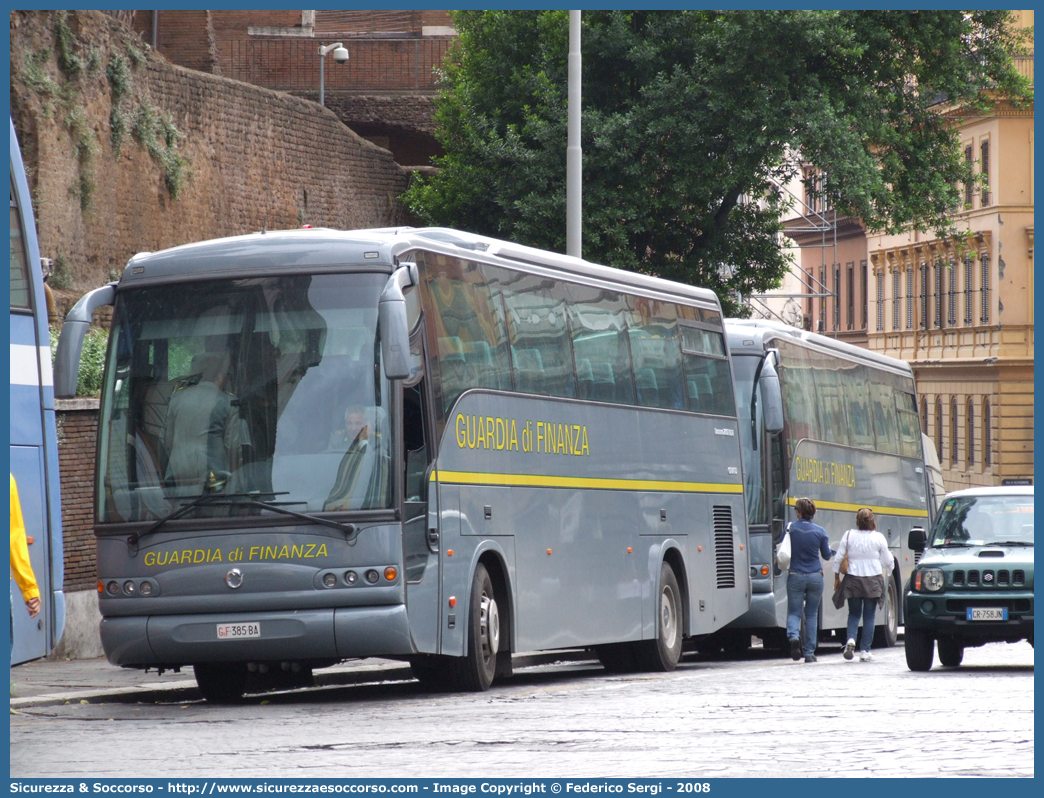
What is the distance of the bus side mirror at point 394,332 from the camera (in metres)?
12.7

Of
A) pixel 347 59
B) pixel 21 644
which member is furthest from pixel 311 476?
pixel 347 59

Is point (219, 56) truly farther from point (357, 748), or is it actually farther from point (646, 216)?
point (357, 748)

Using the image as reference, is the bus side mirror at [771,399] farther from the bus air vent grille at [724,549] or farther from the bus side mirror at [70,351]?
the bus side mirror at [70,351]

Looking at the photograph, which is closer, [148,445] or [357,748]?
[357,748]

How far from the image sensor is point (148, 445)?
13516mm

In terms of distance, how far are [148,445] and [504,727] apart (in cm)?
369

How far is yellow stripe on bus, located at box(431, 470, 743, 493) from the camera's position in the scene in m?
14.3

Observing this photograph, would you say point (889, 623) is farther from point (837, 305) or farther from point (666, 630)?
point (837, 305)

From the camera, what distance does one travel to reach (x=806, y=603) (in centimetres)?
2047

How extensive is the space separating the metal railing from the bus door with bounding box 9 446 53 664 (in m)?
31.1

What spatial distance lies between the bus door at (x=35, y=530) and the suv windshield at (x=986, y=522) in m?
9.45

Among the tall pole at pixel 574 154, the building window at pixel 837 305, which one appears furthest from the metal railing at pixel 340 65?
the building window at pixel 837 305

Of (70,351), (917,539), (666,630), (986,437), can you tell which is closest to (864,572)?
(917,539)

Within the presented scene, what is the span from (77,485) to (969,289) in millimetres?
51771
